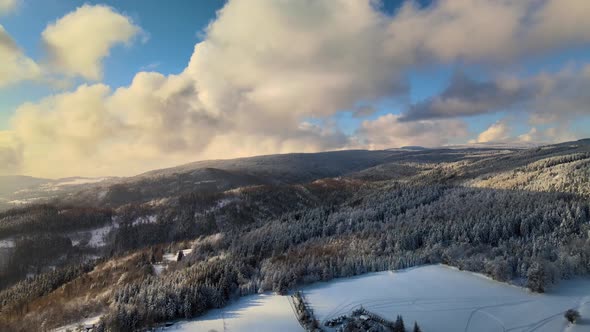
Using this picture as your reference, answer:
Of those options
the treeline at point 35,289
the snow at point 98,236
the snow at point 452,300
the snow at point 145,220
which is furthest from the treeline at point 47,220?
the snow at point 452,300

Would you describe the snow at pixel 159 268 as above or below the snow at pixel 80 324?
below

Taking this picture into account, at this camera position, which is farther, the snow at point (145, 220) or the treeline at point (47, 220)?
the snow at point (145, 220)

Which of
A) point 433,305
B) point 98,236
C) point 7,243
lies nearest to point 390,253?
point 433,305

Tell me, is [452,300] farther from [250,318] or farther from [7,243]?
[7,243]

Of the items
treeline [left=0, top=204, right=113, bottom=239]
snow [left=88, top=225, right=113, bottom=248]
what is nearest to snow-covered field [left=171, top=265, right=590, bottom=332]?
snow [left=88, top=225, right=113, bottom=248]

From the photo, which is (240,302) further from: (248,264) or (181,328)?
(248,264)

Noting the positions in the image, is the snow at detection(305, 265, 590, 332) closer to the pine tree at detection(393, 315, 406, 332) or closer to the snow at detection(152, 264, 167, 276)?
the pine tree at detection(393, 315, 406, 332)

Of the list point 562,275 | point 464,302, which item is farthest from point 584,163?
point 464,302

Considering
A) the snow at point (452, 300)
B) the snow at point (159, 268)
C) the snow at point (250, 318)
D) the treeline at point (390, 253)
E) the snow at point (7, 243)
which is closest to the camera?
the snow at point (452, 300)

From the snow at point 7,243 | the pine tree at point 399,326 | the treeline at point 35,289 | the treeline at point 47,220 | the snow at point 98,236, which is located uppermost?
the treeline at point 47,220

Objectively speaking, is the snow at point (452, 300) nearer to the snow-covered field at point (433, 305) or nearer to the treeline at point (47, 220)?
the snow-covered field at point (433, 305)
